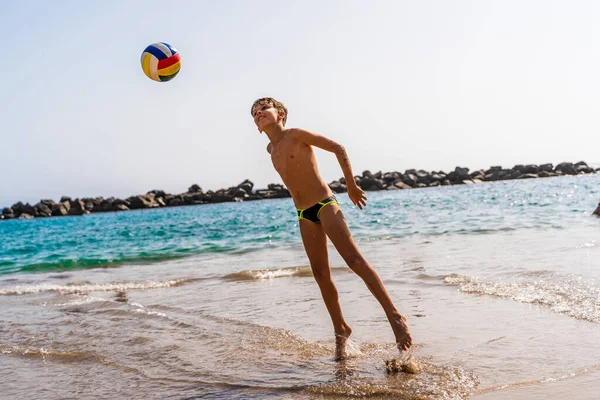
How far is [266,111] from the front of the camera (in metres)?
5.31

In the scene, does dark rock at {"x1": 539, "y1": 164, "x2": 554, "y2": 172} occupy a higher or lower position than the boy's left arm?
higher

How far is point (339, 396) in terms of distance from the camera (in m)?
4.14

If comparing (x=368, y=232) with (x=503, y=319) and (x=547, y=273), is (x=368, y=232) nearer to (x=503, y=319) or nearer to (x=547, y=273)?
(x=547, y=273)

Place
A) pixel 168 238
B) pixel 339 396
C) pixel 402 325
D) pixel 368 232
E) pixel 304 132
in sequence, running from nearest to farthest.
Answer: pixel 339 396 < pixel 402 325 < pixel 304 132 < pixel 368 232 < pixel 168 238

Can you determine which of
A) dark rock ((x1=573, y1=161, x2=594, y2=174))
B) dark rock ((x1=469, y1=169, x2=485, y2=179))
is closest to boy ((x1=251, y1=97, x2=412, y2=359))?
dark rock ((x1=469, y1=169, x2=485, y2=179))

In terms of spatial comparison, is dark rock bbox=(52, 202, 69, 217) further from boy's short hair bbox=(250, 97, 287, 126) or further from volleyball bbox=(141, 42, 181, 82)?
boy's short hair bbox=(250, 97, 287, 126)

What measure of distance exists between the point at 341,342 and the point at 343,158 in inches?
63.5

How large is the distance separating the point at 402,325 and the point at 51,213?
233ft

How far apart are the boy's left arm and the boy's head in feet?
1.35

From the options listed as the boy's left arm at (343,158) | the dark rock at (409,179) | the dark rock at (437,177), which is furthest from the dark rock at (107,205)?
the boy's left arm at (343,158)

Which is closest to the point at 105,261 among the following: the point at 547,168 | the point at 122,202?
the point at 122,202

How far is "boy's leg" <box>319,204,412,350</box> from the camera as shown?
471 cm

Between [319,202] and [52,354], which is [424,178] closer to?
[52,354]

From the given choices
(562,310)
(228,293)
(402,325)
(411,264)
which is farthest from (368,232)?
(402,325)
